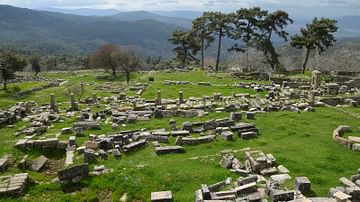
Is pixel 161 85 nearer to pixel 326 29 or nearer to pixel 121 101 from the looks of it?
pixel 121 101

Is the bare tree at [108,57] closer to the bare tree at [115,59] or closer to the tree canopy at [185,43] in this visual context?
the bare tree at [115,59]

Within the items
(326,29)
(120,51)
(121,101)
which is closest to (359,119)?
(121,101)

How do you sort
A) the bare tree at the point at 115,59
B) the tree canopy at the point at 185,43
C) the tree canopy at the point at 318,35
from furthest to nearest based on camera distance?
1. the tree canopy at the point at 185,43
2. the bare tree at the point at 115,59
3. the tree canopy at the point at 318,35

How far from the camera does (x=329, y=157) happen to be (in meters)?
17.9

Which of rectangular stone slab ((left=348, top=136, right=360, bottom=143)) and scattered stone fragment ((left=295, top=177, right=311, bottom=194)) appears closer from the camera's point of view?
scattered stone fragment ((left=295, top=177, right=311, bottom=194))

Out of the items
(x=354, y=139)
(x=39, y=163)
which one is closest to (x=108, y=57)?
(x=39, y=163)

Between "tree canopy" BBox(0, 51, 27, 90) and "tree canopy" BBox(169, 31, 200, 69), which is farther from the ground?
"tree canopy" BBox(169, 31, 200, 69)

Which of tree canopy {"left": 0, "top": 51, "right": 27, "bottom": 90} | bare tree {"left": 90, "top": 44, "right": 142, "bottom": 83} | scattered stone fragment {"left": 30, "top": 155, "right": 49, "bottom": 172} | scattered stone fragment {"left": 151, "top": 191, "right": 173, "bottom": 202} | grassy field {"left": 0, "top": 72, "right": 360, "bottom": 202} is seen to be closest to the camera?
scattered stone fragment {"left": 151, "top": 191, "right": 173, "bottom": 202}

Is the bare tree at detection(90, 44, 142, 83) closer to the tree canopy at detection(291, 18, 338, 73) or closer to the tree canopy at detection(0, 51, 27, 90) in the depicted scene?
the tree canopy at detection(0, 51, 27, 90)

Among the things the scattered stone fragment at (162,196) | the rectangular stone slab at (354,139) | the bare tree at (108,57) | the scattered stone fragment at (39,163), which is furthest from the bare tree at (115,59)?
the scattered stone fragment at (162,196)

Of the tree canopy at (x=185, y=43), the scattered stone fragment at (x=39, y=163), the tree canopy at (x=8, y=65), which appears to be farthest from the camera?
the tree canopy at (x=185, y=43)

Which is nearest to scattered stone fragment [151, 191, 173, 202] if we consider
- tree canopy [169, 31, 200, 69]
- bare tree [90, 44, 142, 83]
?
bare tree [90, 44, 142, 83]

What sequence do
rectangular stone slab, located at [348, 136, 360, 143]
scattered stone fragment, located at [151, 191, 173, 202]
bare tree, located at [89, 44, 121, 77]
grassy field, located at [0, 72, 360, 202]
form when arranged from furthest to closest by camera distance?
bare tree, located at [89, 44, 121, 77], rectangular stone slab, located at [348, 136, 360, 143], grassy field, located at [0, 72, 360, 202], scattered stone fragment, located at [151, 191, 173, 202]

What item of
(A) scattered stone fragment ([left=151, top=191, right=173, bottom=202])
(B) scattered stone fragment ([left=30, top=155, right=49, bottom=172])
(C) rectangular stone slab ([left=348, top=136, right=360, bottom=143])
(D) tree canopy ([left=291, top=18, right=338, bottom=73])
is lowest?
(B) scattered stone fragment ([left=30, top=155, right=49, bottom=172])
